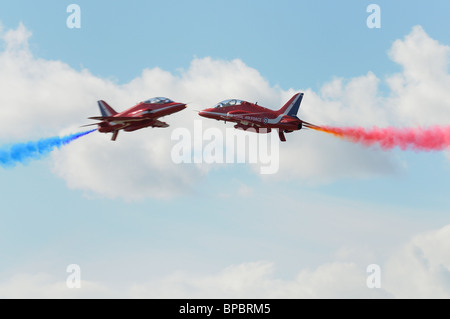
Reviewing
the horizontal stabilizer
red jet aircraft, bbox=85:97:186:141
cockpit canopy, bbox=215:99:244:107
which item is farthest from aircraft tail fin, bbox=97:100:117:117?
cockpit canopy, bbox=215:99:244:107

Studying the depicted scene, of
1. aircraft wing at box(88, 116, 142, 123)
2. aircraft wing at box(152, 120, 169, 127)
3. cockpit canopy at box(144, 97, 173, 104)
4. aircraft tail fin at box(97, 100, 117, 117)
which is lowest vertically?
aircraft wing at box(152, 120, 169, 127)

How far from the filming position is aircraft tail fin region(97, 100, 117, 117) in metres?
82.6

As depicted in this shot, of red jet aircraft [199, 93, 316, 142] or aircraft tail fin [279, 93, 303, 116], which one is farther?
aircraft tail fin [279, 93, 303, 116]

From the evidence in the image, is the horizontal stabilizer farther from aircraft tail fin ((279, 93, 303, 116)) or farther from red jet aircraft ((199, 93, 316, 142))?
aircraft tail fin ((279, 93, 303, 116))

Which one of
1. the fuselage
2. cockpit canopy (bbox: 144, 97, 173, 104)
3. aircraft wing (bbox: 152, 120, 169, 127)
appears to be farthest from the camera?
the fuselage

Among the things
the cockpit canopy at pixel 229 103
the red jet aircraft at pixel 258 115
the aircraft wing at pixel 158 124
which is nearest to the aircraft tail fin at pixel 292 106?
the red jet aircraft at pixel 258 115

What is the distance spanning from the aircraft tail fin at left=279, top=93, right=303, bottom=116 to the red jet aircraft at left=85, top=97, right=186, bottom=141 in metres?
13.3

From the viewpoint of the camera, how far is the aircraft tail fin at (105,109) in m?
82.6

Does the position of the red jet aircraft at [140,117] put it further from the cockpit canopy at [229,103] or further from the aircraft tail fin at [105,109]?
the cockpit canopy at [229,103]

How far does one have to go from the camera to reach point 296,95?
276 feet

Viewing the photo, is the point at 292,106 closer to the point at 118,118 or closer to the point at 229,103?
the point at 229,103

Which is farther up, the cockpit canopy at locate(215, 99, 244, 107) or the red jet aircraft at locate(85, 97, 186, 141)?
the cockpit canopy at locate(215, 99, 244, 107)
